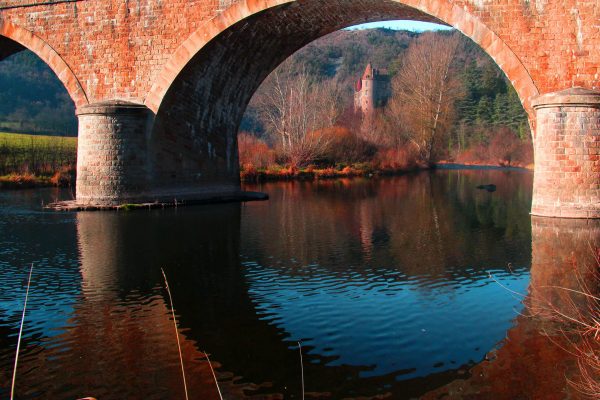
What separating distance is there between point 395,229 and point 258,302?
19.7ft

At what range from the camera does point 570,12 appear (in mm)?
12484

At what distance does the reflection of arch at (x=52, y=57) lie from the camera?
54.8ft

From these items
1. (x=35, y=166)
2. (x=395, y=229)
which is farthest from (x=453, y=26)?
(x=35, y=166)

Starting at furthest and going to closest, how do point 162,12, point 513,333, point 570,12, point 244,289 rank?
point 162,12 → point 570,12 → point 244,289 → point 513,333

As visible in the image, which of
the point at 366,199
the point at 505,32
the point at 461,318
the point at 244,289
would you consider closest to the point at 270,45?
the point at 366,199

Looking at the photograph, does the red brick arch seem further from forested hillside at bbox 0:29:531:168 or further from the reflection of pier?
forested hillside at bbox 0:29:531:168

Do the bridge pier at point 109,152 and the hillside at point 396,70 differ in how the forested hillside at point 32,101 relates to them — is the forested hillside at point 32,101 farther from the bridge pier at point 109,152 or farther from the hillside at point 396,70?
the bridge pier at point 109,152

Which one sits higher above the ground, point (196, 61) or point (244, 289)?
point (196, 61)

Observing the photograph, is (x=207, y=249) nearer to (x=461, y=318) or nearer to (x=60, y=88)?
(x=461, y=318)

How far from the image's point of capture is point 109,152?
51.4 feet

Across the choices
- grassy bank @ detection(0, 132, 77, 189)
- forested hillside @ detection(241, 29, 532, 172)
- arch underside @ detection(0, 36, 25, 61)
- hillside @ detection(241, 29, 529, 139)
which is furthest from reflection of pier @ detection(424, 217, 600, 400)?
hillside @ detection(241, 29, 529, 139)

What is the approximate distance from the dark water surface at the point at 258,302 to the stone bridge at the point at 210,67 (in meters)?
2.10

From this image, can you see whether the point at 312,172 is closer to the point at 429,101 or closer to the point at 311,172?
the point at 311,172

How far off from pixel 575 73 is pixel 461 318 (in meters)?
8.45
